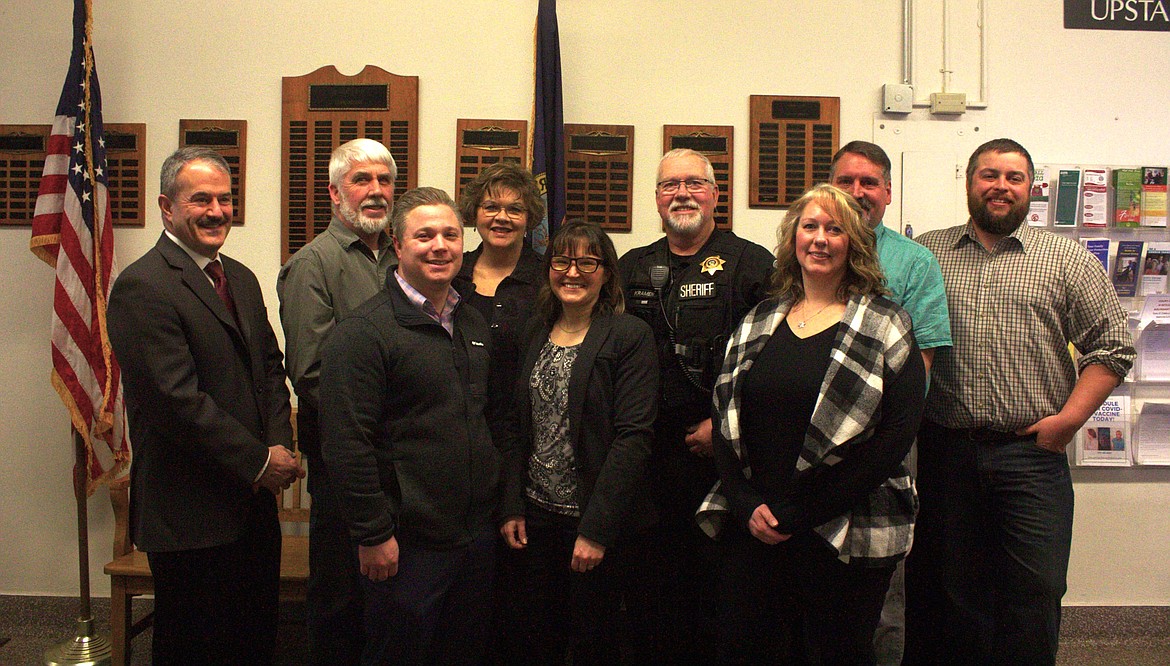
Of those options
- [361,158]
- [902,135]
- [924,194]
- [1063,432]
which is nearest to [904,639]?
[1063,432]

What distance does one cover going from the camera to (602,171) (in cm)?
312

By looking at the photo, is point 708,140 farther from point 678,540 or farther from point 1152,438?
point 1152,438

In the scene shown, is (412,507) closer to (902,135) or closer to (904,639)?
(904,639)

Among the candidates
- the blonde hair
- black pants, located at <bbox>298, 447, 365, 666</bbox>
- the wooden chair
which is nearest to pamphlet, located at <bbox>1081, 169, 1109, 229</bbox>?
the blonde hair

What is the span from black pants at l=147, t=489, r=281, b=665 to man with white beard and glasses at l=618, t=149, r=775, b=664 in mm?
1120

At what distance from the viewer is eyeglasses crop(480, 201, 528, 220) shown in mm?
2355

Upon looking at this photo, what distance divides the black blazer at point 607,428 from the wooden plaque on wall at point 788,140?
1367mm

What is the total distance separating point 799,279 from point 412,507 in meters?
1.14

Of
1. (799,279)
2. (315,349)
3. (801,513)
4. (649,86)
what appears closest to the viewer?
(801,513)

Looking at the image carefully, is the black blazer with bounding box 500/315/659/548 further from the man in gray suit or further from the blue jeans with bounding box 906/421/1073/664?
the blue jeans with bounding box 906/421/1073/664

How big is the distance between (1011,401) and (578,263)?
1.40m

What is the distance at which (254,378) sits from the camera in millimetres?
2041

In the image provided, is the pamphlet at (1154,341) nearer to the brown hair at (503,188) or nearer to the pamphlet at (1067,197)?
the pamphlet at (1067,197)

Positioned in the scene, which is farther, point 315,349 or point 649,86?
point 649,86
